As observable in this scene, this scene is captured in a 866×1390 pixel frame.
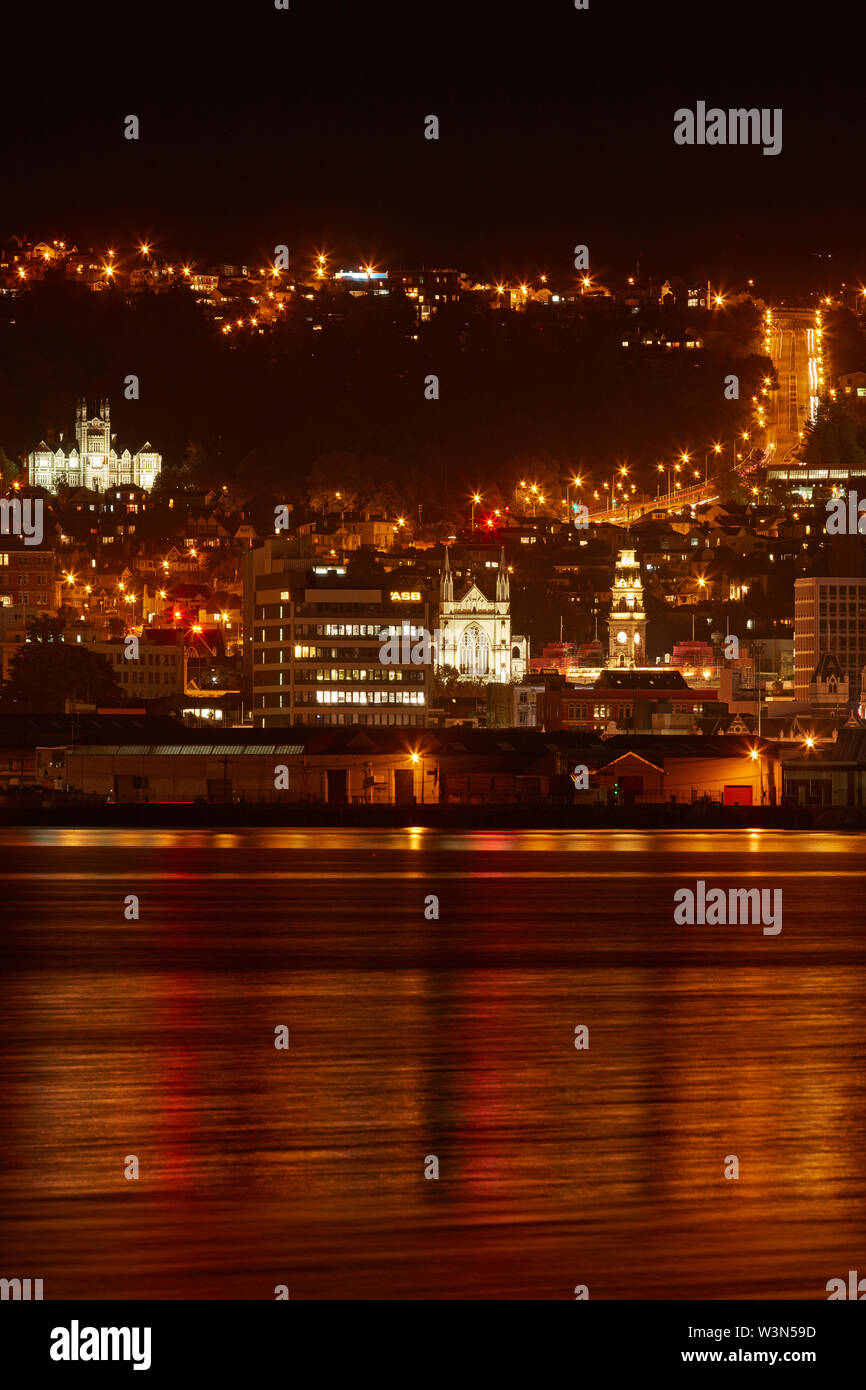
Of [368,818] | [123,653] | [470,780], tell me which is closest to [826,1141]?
[368,818]

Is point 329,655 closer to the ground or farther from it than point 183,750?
farther from it

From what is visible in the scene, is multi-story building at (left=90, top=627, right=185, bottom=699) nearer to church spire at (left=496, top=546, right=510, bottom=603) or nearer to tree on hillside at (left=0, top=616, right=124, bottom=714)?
tree on hillside at (left=0, top=616, right=124, bottom=714)

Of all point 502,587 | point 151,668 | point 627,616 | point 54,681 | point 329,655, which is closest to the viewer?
point 54,681

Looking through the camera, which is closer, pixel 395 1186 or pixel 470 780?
pixel 395 1186

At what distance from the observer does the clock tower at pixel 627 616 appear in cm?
16225

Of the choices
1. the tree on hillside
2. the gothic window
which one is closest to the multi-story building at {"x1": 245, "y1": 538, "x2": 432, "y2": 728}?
the tree on hillside

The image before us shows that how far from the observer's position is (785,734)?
121m

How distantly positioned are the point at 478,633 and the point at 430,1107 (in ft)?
453

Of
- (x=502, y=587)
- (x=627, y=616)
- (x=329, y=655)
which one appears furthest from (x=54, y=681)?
(x=627, y=616)

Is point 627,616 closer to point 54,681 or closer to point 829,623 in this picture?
point 829,623

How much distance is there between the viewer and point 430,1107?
56.4ft
